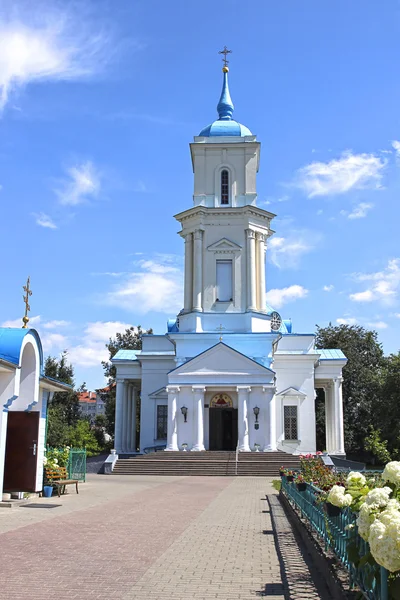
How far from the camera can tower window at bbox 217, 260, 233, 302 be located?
39438 mm

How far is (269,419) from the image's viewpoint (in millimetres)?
34125

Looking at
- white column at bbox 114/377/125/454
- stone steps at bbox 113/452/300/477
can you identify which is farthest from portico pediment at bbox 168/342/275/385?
white column at bbox 114/377/125/454

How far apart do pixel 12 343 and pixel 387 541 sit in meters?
13.7

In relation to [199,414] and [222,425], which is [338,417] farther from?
[199,414]

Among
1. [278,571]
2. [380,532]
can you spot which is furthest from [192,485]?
[380,532]

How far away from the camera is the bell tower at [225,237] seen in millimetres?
38781

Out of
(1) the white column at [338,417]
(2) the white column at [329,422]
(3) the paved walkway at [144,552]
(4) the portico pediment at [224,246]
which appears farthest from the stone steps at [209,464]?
(3) the paved walkway at [144,552]

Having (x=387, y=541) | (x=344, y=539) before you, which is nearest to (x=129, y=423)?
(x=344, y=539)

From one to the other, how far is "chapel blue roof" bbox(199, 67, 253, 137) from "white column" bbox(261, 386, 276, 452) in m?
17.8

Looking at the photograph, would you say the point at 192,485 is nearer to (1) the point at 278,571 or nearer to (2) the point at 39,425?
(2) the point at 39,425

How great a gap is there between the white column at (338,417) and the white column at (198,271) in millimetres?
10463

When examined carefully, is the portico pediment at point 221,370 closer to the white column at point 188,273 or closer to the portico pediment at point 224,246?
the white column at point 188,273

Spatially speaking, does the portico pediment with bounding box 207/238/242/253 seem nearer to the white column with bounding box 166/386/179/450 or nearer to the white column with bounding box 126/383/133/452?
the white column with bounding box 166/386/179/450

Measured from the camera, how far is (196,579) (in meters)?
7.79
